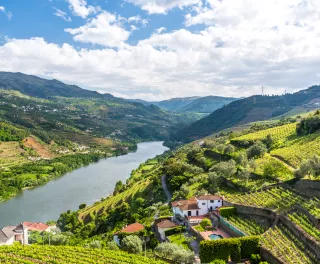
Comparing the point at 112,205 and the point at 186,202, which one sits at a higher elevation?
the point at 186,202

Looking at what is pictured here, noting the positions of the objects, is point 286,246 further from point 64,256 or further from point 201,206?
point 64,256

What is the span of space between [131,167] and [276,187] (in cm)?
9142

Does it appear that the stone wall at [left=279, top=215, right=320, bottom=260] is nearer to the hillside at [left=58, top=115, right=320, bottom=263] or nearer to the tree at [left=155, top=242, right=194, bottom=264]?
the hillside at [left=58, top=115, right=320, bottom=263]

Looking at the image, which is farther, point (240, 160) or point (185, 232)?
point (240, 160)

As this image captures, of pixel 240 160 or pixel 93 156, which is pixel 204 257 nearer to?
pixel 240 160

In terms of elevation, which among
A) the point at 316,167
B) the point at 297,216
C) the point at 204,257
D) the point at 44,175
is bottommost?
the point at 44,175

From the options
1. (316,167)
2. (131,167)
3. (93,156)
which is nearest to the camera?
(316,167)

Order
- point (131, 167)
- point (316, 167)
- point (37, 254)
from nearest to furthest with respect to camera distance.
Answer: point (37, 254)
point (316, 167)
point (131, 167)

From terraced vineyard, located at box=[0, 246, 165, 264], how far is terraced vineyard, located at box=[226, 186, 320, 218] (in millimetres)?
12734

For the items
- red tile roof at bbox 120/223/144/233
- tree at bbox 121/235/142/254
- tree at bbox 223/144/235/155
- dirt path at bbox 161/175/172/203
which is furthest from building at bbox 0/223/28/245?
tree at bbox 223/144/235/155

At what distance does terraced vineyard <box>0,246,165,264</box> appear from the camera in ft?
102

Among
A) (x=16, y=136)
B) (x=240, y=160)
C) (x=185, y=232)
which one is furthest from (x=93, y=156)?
(x=185, y=232)

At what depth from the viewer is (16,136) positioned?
153 metres

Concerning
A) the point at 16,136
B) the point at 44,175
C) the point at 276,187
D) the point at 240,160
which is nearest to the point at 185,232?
the point at 276,187
